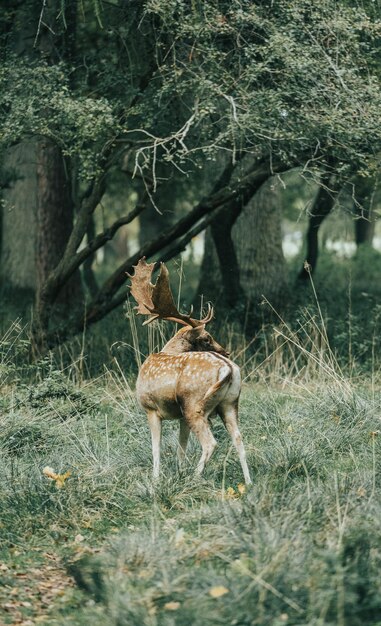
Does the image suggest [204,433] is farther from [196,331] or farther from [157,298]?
[157,298]

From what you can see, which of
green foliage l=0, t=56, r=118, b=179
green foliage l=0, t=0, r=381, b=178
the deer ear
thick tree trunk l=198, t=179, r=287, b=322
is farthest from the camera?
thick tree trunk l=198, t=179, r=287, b=322

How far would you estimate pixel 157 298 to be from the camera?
25.7 feet

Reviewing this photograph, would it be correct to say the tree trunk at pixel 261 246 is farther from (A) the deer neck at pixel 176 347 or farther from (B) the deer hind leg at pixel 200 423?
(B) the deer hind leg at pixel 200 423

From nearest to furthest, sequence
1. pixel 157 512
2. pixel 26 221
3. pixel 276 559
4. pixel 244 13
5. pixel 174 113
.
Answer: pixel 276 559 < pixel 157 512 < pixel 244 13 < pixel 174 113 < pixel 26 221

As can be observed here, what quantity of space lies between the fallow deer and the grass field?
233 millimetres

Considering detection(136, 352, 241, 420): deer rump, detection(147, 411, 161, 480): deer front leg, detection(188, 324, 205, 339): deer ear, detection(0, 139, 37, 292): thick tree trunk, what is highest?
detection(188, 324, 205, 339): deer ear

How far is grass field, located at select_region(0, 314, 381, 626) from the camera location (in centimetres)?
498

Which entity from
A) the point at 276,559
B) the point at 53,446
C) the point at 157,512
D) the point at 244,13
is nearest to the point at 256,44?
the point at 244,13

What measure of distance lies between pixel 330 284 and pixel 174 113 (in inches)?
296

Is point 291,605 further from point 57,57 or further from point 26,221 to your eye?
point 26,221

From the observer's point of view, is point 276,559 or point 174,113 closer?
point 276,559

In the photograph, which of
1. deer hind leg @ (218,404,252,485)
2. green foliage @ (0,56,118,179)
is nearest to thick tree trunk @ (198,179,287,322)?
green foliage @ (0,56,118,179)

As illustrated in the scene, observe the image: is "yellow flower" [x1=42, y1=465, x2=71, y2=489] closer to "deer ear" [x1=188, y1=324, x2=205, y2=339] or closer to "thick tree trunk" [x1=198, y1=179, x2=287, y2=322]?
Result: "deer ear" [x1=188, y1=324, x2=205, y2=339]

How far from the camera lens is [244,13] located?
1119 cm
